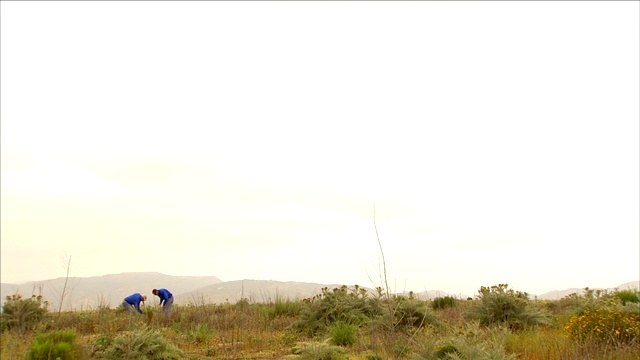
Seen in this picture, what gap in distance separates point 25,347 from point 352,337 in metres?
6.09

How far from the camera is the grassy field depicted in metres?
6.64

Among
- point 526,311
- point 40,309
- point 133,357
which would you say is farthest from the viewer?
point 40,309

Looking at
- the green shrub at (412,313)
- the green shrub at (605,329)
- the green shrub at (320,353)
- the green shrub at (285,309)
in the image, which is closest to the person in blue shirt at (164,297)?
the green shrub at (285,309)

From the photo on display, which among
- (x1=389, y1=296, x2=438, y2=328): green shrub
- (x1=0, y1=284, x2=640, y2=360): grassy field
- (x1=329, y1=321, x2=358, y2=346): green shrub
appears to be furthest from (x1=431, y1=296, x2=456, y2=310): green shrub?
(x1=329, y1=321, x2=358, y2=346): green shrub

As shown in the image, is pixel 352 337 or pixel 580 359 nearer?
pixel 580 359

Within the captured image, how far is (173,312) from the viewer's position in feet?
48.7

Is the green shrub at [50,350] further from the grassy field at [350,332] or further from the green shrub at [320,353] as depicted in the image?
the green shrub at [320,353]

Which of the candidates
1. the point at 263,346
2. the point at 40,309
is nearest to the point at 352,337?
the point at 263,346

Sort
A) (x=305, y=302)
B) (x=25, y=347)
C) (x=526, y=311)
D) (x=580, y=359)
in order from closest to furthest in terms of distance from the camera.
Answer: (x=580, y=359) → (x=25, y=347) → (x=526, y=311) → (x=305, y=302)

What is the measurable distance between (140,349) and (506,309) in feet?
26.2

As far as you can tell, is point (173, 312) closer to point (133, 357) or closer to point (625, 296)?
point (133, 357)

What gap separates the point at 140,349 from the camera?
25.8 feet

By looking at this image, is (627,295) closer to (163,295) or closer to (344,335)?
(344,335)

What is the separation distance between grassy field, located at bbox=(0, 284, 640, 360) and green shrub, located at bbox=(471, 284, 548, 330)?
2cm
